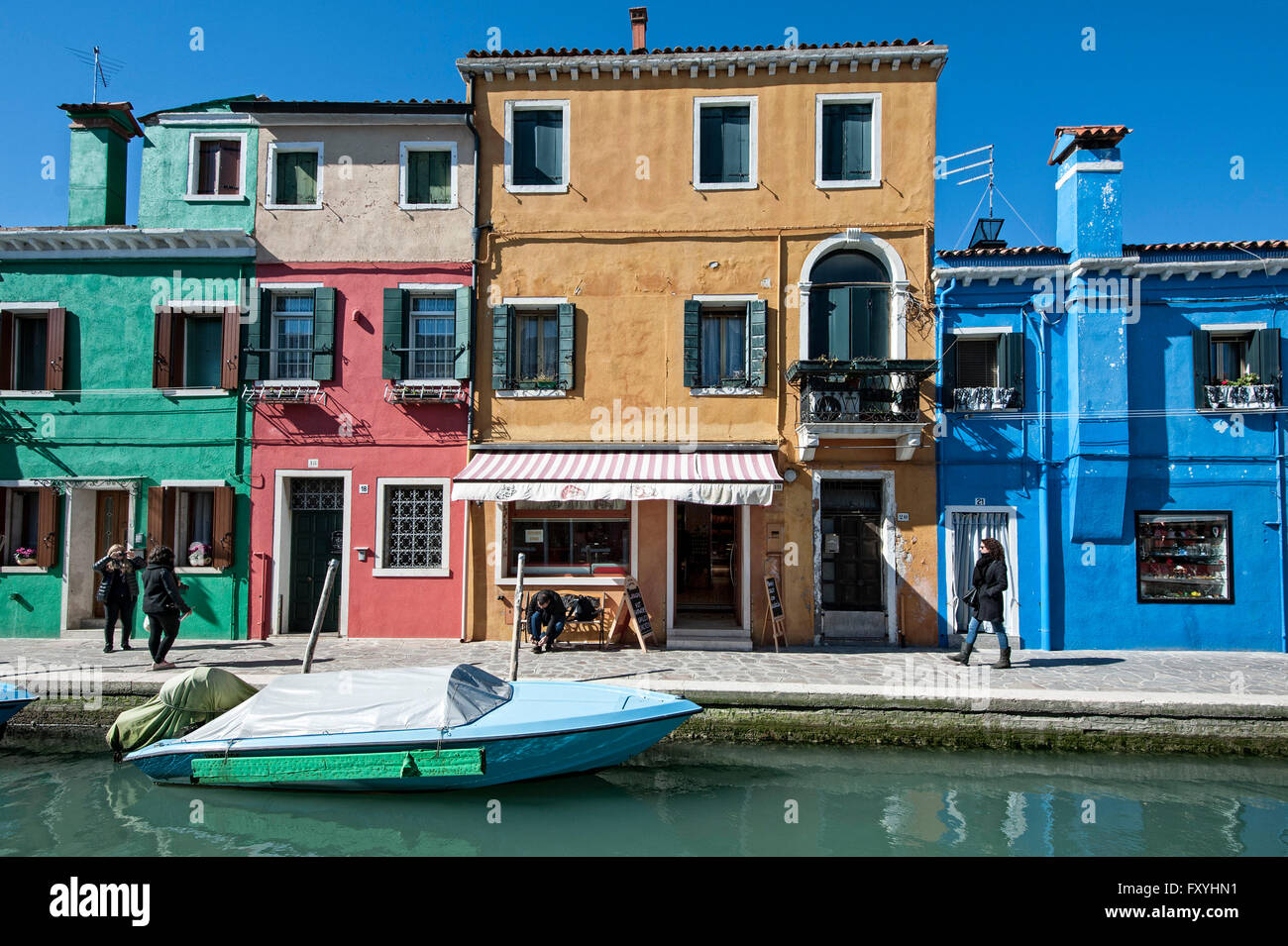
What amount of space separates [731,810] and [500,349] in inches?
350

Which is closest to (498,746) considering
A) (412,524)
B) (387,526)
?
(412,524)

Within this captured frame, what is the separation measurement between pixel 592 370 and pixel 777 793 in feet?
26.0

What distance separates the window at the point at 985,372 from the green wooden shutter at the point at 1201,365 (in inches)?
114

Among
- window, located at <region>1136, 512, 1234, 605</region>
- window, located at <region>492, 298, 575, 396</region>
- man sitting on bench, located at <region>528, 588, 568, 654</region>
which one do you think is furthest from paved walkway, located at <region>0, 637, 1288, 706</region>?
window, located at <region>492, 298, 575, 396</region>

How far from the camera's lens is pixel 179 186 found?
14195 millimetres

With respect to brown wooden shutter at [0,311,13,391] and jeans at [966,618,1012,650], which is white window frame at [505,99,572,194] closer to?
brown wooden shutter at [0,311,13,391]

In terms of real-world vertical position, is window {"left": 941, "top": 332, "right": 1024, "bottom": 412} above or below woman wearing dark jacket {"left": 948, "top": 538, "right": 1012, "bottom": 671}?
above

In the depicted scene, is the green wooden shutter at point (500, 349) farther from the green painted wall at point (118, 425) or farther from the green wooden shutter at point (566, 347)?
the green painted wall at point (118, 425)

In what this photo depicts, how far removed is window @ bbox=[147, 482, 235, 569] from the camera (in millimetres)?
13617

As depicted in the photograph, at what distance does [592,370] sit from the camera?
13.7 metres

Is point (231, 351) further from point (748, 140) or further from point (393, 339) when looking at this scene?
point (748, 140)

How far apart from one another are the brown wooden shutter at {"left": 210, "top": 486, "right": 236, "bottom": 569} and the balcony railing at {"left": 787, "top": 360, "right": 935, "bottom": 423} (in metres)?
10.4

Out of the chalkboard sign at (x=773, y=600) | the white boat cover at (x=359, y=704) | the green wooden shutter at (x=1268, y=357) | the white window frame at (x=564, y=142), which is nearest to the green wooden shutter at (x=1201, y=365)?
the green wooden shutter at (x=1268, y=357)
